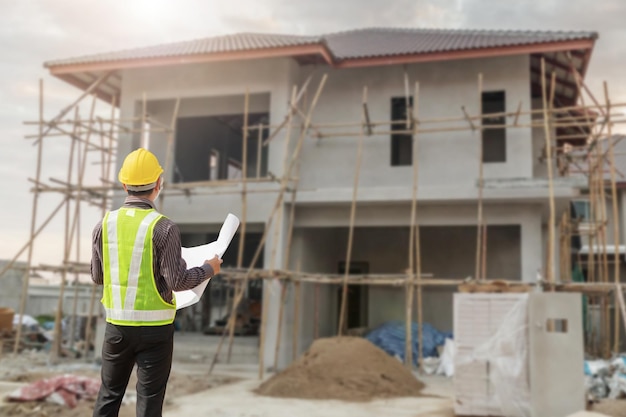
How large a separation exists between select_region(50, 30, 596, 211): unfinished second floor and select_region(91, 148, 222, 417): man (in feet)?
Answer: 31.6

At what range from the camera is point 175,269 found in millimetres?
2834

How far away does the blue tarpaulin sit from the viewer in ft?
47.9

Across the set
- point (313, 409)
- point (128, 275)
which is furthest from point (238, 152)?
point (128, 275)

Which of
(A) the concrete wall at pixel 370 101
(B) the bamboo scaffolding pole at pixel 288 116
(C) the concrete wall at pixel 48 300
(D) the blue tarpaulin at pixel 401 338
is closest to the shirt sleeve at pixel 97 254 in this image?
(B) the bamboo scaffolding pole at pixel 288 116

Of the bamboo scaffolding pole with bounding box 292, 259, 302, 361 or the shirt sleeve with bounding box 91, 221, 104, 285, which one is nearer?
the shirt sleeve with bounding box 91, 221, 104, 285

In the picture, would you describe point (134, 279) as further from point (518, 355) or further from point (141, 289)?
point (518, 355)

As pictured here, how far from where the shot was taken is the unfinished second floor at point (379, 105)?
1280 centimetres

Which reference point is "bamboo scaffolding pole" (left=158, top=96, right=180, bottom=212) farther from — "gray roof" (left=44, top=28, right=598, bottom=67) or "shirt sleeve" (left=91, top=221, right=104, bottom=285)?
"shirt sleeve" (left=91, top=221, right=104, bottom=285)

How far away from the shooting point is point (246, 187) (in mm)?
13391

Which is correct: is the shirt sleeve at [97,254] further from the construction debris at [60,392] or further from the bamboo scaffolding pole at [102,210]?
the bamboo scaffolding pole at [102,210]

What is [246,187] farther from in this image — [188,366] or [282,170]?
[188,366]

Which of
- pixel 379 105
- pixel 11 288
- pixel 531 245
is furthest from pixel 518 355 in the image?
pixel 11 288

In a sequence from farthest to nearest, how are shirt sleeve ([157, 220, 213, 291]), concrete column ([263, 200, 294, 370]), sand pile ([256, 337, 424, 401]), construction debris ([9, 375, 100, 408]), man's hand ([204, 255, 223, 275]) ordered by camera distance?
concrete column ([263, 200, 294, 370]) → sand pile ([256, 337, 424, 401]) → construction debris ([9, 375, 100, 408]) → man's hand ([204, 255, 223, 275]) → shirt sleeve ([157, 220, 213, 291])

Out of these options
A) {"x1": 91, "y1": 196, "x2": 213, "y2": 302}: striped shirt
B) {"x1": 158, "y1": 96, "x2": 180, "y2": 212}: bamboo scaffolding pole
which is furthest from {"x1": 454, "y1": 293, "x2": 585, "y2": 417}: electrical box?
{"x1": 158, "y1": 96, "x2": 180, "y2": 212}: bamboo scaffolding pole
